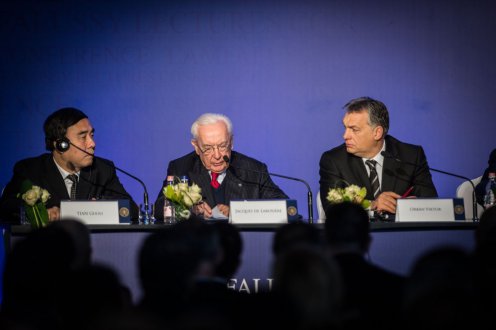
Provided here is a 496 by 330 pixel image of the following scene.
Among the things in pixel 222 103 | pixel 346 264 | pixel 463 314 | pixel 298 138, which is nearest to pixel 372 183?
pixel 298 138

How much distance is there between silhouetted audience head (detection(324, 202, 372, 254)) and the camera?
293 centimetres

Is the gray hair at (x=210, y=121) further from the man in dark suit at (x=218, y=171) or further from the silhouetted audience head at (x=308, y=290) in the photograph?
the silhouetted audience head at (x=308, y=290)

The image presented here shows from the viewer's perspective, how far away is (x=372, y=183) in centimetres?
546

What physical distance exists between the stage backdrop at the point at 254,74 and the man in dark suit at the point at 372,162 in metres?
0.77

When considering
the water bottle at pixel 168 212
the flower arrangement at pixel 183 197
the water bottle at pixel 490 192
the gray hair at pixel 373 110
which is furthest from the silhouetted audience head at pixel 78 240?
the gray hair at pixel 373 110

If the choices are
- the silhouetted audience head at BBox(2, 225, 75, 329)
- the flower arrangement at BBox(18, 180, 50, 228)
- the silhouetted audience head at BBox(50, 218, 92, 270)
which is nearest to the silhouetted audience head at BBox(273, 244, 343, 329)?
the silhouetted audience head at BBox(2, 225, 75, 329)

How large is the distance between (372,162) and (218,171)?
3.60 feet

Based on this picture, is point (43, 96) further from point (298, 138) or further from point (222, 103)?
point (298, 138)

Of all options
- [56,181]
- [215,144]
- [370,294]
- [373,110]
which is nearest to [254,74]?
[215,144]

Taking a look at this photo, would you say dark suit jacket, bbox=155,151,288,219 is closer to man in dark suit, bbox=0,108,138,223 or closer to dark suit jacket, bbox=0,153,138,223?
dark suit jacket, bbox=0,153,138,223

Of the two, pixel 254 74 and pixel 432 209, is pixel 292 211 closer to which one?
pixel 432 209

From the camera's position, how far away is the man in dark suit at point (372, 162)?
5.43 m

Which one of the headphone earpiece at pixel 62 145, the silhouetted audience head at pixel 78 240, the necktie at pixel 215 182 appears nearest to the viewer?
the silhouetted audience head at pixel 78 240

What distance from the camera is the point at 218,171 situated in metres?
5.49
